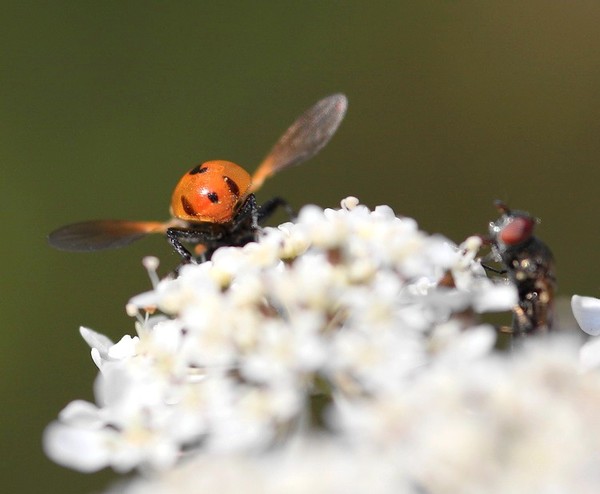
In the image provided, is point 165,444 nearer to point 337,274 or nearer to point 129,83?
point 337,274

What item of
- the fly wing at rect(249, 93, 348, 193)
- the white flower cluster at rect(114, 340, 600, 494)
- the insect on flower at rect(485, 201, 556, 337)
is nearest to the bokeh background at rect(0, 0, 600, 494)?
the fly wing at rect(249, 93, 348, 193)

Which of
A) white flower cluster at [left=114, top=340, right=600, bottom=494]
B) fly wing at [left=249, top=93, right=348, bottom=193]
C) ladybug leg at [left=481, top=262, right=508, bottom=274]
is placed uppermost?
fly wing at [left=249, top=93, right=348, bottom=193]

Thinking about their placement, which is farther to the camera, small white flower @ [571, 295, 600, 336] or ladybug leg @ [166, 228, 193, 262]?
ladybug leg @ [166, 228, 193, 262]

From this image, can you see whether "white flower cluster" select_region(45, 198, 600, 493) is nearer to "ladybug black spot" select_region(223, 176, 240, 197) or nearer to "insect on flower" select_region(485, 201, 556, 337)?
"insect on flower" select_region(485, 201, 556, 337)

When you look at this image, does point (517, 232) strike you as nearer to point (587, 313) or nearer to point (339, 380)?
point (587, 313)

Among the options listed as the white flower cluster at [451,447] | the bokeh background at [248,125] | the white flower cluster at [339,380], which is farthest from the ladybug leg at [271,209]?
the bokeh background at [248,125]

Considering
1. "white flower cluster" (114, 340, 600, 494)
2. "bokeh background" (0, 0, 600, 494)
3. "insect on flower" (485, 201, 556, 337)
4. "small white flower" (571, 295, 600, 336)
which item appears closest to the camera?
"white flower cluster" (114, 340, 600, 494)
